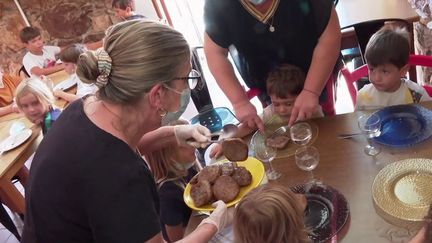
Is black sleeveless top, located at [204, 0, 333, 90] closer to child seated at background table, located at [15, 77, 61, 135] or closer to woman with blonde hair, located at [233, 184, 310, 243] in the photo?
woman with blonde hair, located at [233, 184, 310, 243]

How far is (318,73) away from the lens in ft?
5.48

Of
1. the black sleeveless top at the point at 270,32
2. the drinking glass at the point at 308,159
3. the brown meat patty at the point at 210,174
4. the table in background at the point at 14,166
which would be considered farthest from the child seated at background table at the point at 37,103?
the drinking glass at the point at 308,159

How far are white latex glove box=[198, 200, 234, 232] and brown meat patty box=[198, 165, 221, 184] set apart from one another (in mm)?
128

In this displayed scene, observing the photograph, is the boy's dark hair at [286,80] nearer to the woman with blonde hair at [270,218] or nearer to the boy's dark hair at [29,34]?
the woman with blonde hair at [270,218]

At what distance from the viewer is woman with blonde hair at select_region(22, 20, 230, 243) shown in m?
1.04

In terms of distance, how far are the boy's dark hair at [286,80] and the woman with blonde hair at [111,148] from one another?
0.73 m

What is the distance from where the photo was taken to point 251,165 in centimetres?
153

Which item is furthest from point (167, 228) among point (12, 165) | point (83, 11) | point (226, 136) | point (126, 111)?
point (83, 11)

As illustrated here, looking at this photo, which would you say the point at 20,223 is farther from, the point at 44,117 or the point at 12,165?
the point at 44,117

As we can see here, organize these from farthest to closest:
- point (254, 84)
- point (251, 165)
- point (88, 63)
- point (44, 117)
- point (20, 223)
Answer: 1. point (20, 223)
2. point (44, 117)
3. point (254, 84)
4. point (251, 165)
5. point (88, 63)

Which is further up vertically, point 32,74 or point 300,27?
point 300,27

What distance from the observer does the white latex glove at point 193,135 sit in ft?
5.22

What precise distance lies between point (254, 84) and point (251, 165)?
0.60 m

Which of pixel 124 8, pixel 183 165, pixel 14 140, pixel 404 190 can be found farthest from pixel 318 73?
pixel 124 8
